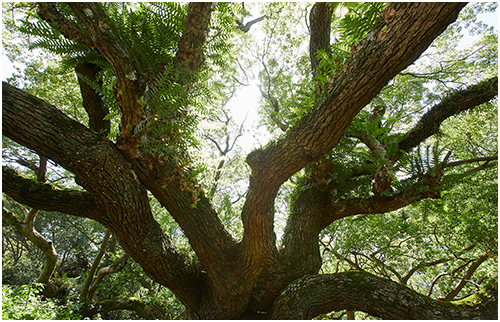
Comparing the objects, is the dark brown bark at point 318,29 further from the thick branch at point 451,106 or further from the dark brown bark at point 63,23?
the dark brown bark at point 63,23

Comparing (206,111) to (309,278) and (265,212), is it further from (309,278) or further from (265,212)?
(309,278)

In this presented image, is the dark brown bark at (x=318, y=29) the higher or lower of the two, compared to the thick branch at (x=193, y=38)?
higher

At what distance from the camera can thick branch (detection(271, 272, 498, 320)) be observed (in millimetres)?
2311

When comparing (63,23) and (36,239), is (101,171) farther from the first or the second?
(36,239)

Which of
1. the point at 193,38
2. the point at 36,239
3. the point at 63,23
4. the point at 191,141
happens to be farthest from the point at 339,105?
the point at 36,239

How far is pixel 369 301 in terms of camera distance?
8.31ft

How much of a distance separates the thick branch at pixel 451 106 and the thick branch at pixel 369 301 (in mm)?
1528

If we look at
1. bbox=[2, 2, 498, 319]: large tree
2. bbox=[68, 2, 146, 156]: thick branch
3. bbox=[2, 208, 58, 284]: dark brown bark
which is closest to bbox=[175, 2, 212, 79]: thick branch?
bbox=[2, 2, 498, 319]: large tree

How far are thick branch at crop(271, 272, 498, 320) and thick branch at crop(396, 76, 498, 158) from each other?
153cm


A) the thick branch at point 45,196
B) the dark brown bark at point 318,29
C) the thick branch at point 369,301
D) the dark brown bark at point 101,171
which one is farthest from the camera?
the dark brown bark at point 318,29

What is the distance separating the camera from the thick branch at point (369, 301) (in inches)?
91.0

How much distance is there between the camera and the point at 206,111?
7.93ft

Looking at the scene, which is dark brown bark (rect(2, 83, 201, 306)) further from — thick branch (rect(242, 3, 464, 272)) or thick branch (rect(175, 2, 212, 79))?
thick branch (rect(175, 2, 212, 79))

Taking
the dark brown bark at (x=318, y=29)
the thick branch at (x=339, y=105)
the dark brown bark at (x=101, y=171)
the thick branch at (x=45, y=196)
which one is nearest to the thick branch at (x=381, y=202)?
the thick branch at (x=339, y=105)
